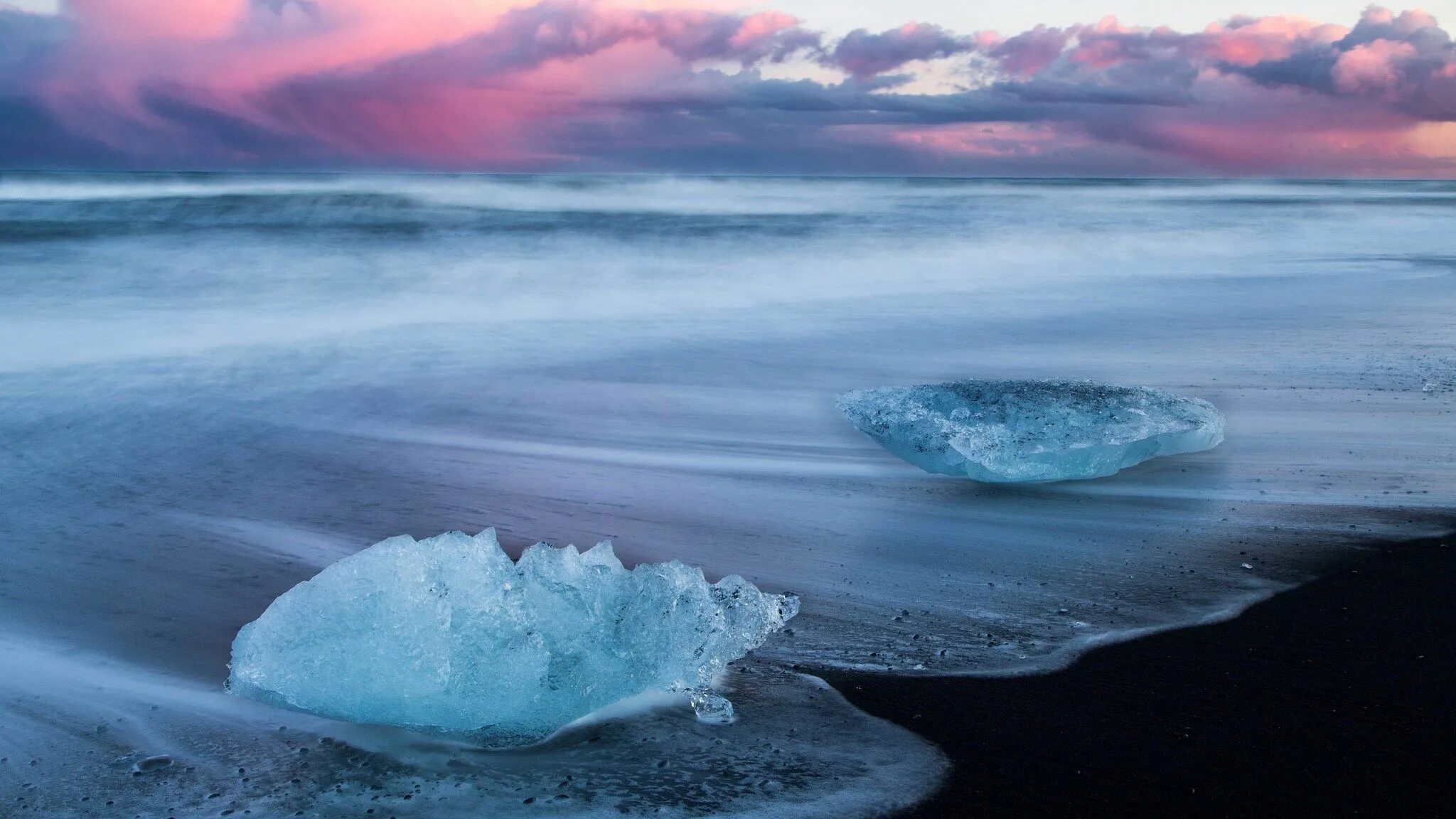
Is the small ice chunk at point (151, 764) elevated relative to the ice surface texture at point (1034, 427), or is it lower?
lower

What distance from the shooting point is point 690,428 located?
500 centimetres

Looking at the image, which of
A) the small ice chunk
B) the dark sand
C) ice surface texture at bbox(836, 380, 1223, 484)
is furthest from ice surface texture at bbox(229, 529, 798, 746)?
ice surface texture at bbox(836, 380, 1223, 484)

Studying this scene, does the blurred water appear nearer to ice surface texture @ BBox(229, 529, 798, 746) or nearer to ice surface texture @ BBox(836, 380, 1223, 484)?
ice surface texture @ BBox(836, 380, 1223, 484)

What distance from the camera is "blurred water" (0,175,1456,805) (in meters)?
3.04

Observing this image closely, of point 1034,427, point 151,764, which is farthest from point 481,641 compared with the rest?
point 1034,427

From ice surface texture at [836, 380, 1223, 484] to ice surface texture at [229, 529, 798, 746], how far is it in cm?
161

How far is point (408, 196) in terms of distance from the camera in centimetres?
2277

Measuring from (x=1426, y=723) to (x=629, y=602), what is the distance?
166cm

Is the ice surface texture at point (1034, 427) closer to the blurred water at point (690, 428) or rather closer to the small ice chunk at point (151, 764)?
the blurred water at point (690, 428)

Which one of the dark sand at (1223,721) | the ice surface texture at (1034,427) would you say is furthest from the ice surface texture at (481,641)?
the ice surface texture at (1034,427)

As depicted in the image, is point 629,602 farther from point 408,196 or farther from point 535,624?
point 408,196

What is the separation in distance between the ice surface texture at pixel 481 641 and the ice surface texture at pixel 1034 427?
1.61 meters

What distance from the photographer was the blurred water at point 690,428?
9.99ft

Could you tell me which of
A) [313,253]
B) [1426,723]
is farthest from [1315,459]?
[313,253]
